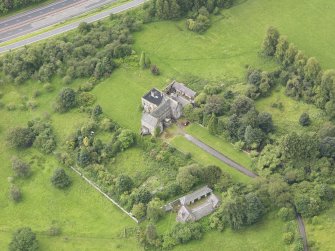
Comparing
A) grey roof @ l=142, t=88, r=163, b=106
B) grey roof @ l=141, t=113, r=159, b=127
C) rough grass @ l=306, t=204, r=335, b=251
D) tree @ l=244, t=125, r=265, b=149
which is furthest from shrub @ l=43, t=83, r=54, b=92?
rough grass @ l=306, t=204, r=335, b=251

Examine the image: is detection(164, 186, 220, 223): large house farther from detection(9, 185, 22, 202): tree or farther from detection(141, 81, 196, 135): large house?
detection(9, 185, 22, 202): tree

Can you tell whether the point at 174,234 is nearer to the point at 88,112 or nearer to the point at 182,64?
the point at 88,112

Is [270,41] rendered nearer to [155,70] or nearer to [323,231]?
[155,70]

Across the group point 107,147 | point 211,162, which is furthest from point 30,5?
point 211,162

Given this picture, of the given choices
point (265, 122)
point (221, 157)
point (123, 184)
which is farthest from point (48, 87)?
point (265, 122)

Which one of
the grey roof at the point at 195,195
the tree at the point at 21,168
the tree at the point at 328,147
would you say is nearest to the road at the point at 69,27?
the tree at the point at 21,168

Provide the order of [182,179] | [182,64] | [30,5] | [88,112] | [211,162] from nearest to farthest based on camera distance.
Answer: [182,179] → [211,162] → [88,112] → [182,64] → [30,5]

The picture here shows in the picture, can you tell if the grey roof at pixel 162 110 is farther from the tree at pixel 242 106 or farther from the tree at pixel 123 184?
the tree at pixel 123 184
